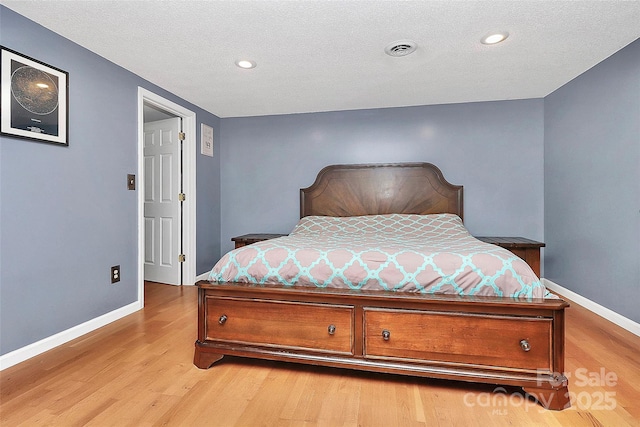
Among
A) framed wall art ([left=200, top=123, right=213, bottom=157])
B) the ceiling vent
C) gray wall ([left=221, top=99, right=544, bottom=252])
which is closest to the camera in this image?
the ceiling vent

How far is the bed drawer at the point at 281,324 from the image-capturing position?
5.72 ft

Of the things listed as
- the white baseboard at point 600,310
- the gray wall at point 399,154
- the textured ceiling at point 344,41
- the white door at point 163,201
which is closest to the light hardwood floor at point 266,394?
the white baseboard at point 600,310

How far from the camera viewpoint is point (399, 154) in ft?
12.7

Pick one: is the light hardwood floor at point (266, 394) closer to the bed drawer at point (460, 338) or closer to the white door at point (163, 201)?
the bed drawer at point (460, 338)

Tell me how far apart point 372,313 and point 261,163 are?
297cm

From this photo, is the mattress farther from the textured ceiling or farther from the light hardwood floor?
the textured ceiling

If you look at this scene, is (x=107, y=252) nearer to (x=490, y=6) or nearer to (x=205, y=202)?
(x=205, y=202)

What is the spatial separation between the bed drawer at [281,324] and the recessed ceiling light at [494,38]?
6.61 ft

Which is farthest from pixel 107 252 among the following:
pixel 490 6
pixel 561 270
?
pixel 561 270

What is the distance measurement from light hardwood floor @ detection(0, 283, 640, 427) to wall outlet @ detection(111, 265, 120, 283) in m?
0.59

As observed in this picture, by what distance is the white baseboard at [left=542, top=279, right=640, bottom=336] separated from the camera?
7.74ft

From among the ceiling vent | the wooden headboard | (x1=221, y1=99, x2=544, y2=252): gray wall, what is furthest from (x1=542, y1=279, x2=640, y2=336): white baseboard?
the ceiling vent

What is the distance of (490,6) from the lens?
6.20ft

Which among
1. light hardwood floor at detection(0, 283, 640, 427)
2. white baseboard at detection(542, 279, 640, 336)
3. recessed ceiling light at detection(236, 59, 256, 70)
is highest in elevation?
recessed ceiling light at detection(236, 59, 256, 70)
